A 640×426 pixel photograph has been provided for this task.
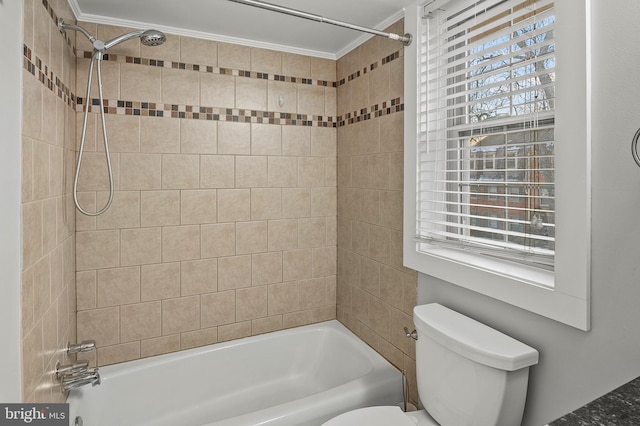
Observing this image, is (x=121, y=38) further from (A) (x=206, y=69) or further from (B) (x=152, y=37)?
(A) (x=206, y=69)

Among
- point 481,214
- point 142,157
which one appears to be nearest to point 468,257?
point 481,214

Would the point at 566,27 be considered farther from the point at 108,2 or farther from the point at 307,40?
the point at 108,2

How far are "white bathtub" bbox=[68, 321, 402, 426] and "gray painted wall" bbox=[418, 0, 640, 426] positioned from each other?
39.5 inches

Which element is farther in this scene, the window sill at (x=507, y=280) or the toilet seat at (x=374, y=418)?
the toilet seat at (x=374, y=418)

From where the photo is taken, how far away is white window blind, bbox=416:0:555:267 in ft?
4.35

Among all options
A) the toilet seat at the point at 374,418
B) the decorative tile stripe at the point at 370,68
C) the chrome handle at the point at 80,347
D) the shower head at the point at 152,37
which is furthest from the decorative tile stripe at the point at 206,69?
the toilet seat at the point at 374,418

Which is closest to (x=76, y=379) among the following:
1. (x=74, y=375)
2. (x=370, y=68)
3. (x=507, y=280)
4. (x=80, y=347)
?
(x=74, y=375)

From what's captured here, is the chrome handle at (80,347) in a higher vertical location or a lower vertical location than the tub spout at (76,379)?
higher

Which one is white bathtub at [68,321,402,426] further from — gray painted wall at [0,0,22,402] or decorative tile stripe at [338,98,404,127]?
decorative tile stripe at [338,98,404,127]

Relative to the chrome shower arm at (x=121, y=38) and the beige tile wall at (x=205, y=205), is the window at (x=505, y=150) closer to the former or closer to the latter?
the beige tile wall at (x=205, y=205)

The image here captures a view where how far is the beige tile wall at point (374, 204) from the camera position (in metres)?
2.05

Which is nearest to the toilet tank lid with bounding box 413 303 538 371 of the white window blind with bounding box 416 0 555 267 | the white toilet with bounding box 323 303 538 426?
the white toilet with bounding box 323 303 538 426

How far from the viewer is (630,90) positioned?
40.9 inches

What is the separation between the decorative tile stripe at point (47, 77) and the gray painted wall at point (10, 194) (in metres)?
0.08
